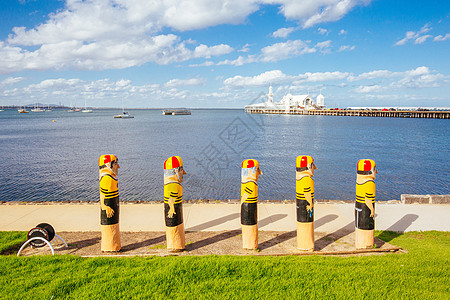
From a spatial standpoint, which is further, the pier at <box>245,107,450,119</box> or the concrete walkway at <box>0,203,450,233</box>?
the pier at <box>245,107,450,119</box>

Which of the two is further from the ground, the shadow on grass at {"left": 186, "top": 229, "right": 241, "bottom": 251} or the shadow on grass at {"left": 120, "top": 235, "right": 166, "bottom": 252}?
the shadow on grass at {"left": 120, "top": 235, "right": 166, "bottom": 252}

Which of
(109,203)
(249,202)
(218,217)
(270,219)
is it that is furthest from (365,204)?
(109,203)

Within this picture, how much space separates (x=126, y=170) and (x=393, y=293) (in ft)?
71.7

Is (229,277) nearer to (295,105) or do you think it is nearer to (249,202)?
(249,202)

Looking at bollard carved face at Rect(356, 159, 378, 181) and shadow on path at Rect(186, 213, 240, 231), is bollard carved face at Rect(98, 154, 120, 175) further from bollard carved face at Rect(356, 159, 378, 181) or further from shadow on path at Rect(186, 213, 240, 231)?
bollard carved face at Rect(356, 159, 378, 181)

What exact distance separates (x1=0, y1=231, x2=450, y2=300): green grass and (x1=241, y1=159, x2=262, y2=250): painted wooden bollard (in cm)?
72

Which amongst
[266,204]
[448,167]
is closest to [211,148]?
[448,167]

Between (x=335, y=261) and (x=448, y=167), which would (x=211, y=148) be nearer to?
(x=448, y=167)

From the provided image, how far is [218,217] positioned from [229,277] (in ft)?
12.3

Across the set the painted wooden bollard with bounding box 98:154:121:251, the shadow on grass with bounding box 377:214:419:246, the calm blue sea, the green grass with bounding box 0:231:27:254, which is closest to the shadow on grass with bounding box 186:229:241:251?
the painted wooden bollard with bounding box 98:154:121:251

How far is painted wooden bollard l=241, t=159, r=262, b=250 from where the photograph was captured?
6.36 metres

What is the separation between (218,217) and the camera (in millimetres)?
8867

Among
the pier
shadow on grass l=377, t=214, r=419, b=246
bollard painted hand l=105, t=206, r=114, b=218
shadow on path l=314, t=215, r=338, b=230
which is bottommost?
shadow on grass l=377, t=214, r=419, b=246

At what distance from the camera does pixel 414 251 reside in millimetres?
6344
